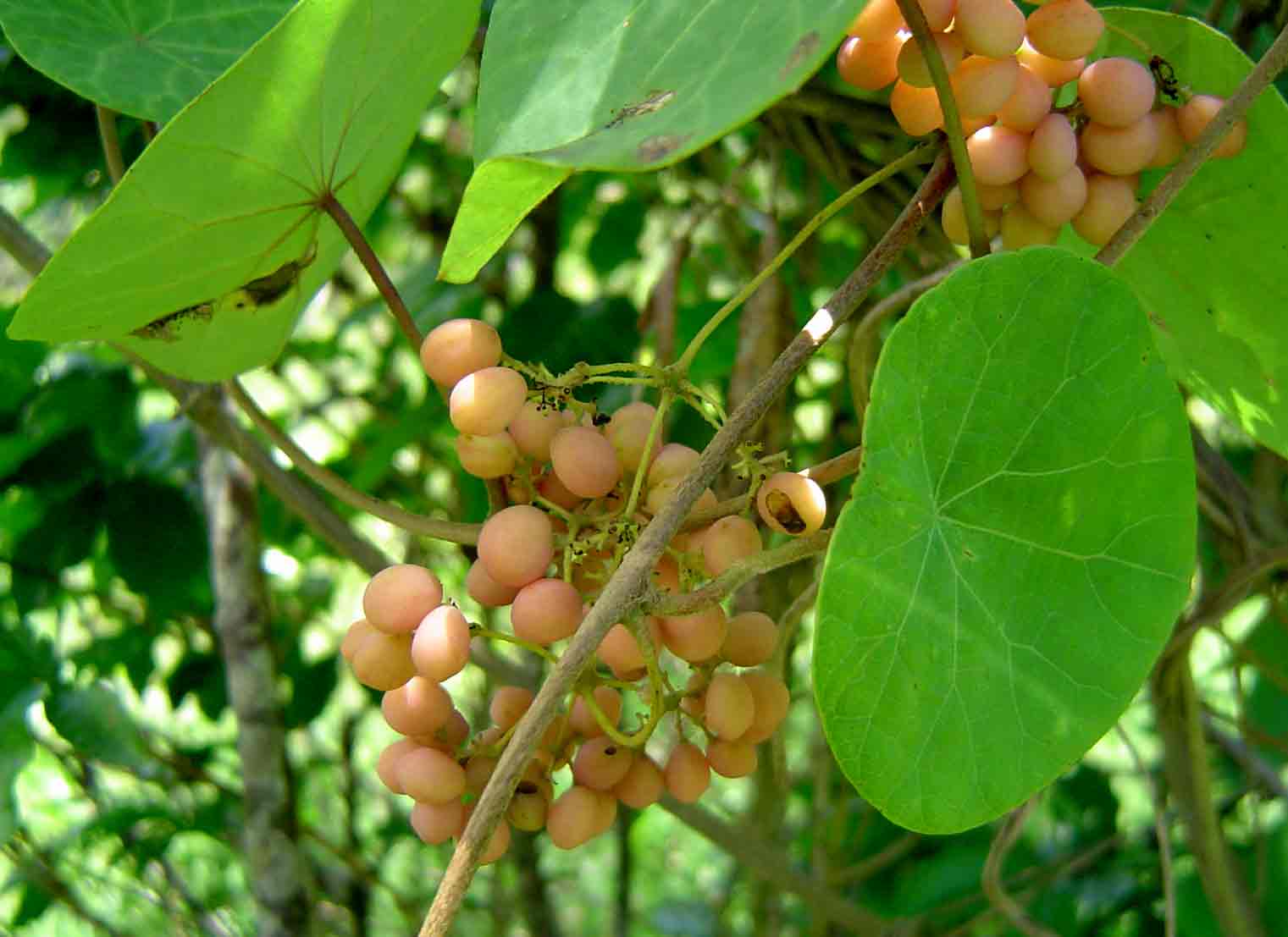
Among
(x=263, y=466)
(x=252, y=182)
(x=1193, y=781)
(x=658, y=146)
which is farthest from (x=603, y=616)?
(x=1193, y=781)

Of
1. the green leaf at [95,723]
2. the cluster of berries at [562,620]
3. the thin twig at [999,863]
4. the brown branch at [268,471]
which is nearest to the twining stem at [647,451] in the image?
the cluster of berries at [562,620]

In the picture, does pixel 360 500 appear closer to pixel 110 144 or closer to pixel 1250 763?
pixel 110 144

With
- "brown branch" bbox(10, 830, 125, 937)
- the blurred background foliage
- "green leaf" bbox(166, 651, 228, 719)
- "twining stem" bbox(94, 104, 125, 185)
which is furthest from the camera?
"green leaf" bbox(166, 651, 228, 719)

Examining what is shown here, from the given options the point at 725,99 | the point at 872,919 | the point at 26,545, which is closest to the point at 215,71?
the point at 725,99

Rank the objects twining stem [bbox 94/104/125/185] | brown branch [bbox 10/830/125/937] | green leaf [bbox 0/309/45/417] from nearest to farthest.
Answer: twining stem [bbox 94/104/125/185] < green leaf [bbox 0/309/45/417] < brown branch [bbox 10/830/125/937]

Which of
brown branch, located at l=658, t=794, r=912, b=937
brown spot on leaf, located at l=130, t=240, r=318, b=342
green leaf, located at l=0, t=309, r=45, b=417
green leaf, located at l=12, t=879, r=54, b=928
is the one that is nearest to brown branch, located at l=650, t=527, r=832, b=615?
brown spot on leaf, located at l=130, t=240, r=318, b=342

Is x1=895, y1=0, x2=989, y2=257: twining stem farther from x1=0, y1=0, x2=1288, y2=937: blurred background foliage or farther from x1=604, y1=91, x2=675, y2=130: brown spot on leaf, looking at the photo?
x1=0, y1=0, x2=1288, y2=937: blurred background foliage

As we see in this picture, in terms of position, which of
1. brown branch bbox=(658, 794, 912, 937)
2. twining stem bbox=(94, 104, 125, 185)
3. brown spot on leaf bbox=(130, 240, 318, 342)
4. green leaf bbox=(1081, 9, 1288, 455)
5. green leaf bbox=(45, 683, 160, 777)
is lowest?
brown branch bbox=(658, 794, 912, 937)
